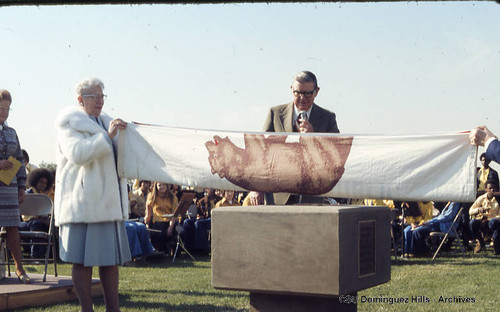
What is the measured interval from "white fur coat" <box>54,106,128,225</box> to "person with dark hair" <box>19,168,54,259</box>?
20.4ft

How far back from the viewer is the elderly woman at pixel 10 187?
280 inches

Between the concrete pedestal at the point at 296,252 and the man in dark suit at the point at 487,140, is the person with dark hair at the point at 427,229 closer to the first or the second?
the man in dark suit at the point at 487,140

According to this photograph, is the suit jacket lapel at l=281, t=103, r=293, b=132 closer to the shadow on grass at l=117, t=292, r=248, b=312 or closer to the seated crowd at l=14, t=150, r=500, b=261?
the shadow on grass at l=117, t=292, r=248, b=312

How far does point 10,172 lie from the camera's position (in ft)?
23.5

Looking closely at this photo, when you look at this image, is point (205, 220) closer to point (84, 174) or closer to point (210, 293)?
point (210, 293)

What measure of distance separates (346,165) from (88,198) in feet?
7.12

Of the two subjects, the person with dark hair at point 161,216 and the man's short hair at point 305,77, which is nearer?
the man's short hair at point 305,77

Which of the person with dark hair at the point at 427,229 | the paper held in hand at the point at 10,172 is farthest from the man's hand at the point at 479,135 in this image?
the person with dark hair at the point at 427,229

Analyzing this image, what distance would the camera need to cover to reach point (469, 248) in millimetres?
14305

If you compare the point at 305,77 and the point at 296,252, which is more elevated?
the point at 305,77

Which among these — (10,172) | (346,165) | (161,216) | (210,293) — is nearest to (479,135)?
(346,165)

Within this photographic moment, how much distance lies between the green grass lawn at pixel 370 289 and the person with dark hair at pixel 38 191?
3.61 ft

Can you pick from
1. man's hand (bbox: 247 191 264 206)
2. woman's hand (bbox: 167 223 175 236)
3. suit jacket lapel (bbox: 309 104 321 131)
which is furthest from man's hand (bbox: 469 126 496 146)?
woman's hand (bbox: 167 223 175 236)

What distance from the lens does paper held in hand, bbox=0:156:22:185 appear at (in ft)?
23.4
